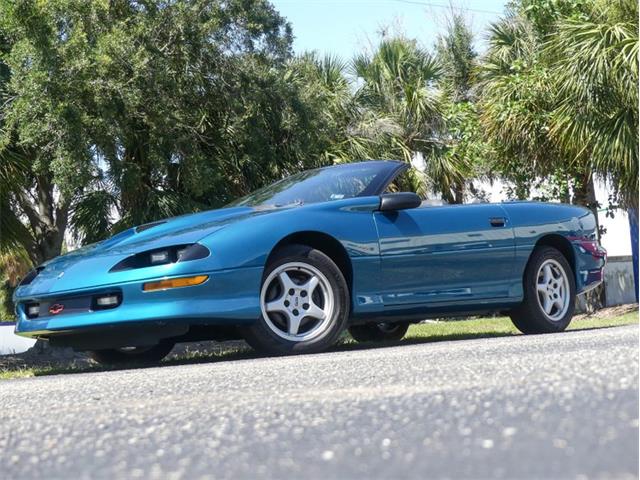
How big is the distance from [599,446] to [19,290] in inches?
203

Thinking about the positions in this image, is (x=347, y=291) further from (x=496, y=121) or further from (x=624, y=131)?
(x=496, y=121)

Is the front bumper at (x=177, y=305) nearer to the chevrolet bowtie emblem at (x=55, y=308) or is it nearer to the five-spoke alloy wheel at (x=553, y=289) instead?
the chevrolet bowtie emblem at (x=55, y=308)

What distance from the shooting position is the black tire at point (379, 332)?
26.9 feet

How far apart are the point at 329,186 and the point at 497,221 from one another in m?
1.16

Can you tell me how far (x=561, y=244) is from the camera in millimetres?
7590

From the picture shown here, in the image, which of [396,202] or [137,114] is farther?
[137,114]

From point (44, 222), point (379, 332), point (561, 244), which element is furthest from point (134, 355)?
point (44, 222)

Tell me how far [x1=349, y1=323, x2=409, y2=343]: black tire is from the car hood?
2030mm

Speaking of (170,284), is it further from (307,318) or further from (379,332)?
(379,332)

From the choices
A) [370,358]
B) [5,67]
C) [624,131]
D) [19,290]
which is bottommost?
[370,358]

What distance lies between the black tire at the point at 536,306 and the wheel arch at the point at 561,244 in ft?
0.30

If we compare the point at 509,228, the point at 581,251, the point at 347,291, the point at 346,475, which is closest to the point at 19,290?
the point at 347,291

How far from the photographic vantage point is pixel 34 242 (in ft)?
46.2

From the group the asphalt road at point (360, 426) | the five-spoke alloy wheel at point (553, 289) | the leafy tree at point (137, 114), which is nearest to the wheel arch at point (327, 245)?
the five-spoke alloy wheel at point (553, 289)
